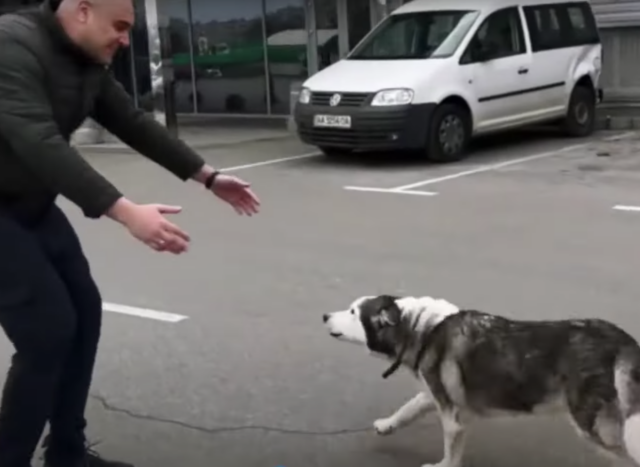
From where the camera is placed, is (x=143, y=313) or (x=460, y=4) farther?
(x=460, y=4)

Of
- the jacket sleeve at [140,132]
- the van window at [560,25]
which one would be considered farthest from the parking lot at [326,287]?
the van window at [560,25]

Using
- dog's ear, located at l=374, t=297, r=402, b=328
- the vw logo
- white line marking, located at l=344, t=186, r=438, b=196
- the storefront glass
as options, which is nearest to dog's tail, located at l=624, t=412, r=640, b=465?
dog's ear, located at l=374, t=297, r=402, b=328

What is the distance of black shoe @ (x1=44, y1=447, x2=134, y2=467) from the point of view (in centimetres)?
392

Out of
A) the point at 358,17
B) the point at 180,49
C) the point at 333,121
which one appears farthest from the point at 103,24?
the point at 180,49

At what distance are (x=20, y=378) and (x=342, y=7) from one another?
47.6ft

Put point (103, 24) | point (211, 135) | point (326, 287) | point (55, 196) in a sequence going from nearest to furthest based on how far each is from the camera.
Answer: point (103, 24) < point (55, 196) < point (326, 287) < point (211, 135)

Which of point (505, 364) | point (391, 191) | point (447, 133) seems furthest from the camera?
point (447, 133)

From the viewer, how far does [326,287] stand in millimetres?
6945

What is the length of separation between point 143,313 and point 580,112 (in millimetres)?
9246

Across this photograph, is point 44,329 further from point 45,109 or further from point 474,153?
point 474,153

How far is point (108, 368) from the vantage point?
5523 mm

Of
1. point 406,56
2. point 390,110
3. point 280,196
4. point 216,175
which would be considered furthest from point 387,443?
point 406,56

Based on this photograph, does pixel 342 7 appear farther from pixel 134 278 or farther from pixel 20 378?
pixel 20 378

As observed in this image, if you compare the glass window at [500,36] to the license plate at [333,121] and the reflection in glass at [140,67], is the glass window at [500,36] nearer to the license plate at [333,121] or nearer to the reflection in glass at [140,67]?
the license plate at [333,121]
